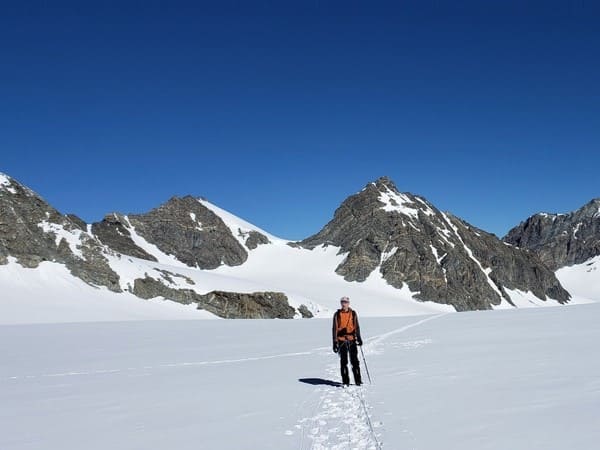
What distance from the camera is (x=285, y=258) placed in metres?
114

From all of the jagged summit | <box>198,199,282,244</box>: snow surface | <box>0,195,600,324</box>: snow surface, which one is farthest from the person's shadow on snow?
<box>198,199,282,244</box>: snow surface

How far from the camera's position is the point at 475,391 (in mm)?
10156

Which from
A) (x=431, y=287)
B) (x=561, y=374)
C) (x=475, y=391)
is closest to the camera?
(x=475, y=391)

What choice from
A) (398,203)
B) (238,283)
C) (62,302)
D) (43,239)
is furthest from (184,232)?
(62,302)

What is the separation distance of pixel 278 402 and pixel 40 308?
41948 millimetres

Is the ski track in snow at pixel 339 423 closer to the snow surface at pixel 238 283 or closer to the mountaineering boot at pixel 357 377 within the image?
the mountaineering boot at pixel 357 377

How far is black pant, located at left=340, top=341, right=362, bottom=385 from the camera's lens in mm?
11766

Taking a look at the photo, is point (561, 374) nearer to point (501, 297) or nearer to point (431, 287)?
point (431, 287)

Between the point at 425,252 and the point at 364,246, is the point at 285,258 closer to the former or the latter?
the point at 364,246

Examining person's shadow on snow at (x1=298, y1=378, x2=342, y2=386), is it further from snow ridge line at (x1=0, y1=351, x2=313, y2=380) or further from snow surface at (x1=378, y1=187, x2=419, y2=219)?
snow surface at (x1=378, y1=187, x2=419, y2=219)

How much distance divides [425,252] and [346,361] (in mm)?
101213

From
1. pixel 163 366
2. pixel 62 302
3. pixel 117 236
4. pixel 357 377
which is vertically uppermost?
pixel 117 236

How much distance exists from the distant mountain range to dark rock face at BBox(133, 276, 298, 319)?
0.14 meters

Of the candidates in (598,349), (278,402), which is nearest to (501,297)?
(598,349)
